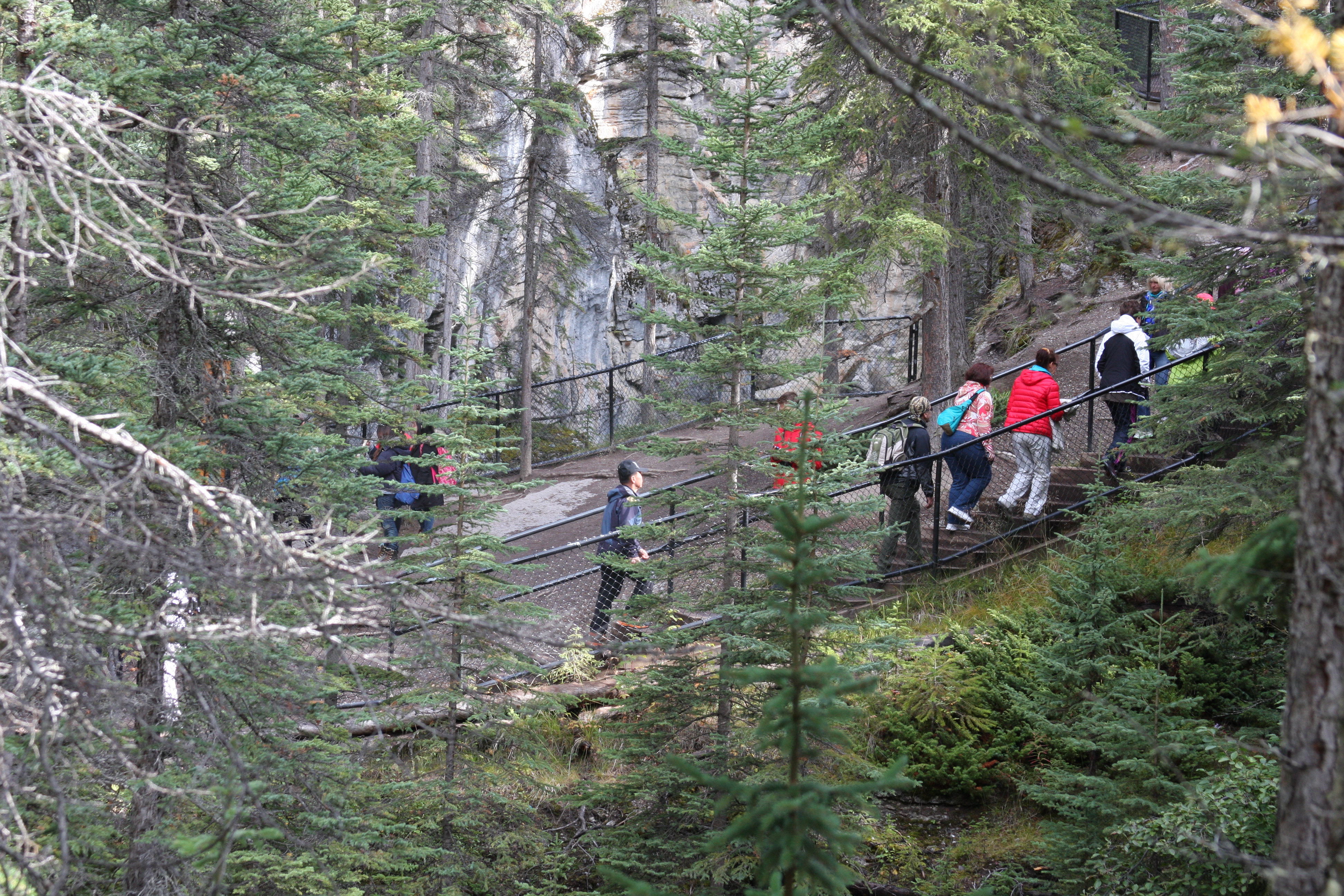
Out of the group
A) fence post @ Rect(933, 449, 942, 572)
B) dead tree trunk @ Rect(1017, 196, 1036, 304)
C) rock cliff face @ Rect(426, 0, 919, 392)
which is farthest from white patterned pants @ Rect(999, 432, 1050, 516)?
rock cliff face @ Rect(426, 0, 919, 392)

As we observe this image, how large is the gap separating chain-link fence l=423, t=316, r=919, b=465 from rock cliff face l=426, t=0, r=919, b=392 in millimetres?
903

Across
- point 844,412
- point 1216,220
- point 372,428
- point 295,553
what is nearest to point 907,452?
point 844,412

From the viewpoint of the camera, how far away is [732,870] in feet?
20.5

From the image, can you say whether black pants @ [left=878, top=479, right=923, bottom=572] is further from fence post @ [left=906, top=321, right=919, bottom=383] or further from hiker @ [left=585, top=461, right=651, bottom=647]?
fence post @ [left=906, top=321, right=919, bottom=383]

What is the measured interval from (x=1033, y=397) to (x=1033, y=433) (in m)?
0.44

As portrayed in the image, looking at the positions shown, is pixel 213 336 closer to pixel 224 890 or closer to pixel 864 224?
pixel 224 890

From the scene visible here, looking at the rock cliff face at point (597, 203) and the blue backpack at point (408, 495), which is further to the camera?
the rock cliff face at point (597, 203)

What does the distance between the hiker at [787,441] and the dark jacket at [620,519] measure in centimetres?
190

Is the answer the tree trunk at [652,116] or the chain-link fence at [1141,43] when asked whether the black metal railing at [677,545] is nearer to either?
the tree trunk at [652,116]

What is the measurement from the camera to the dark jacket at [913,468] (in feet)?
30.1

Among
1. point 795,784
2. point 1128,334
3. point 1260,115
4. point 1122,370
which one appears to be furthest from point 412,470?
point 1260,115

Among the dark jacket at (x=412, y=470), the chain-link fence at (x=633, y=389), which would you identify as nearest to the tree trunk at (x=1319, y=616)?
the dark jacket at (x=412, y=470)

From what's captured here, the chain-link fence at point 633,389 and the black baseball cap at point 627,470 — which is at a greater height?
the black baseball cap at point 627,470

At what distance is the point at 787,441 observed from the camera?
6.70 metres
